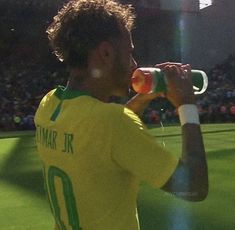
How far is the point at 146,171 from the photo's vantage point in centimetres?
180

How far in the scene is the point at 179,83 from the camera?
196 cm

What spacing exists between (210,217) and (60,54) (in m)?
3.23

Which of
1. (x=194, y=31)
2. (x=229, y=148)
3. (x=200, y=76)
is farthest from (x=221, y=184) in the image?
(x=194, y=31)

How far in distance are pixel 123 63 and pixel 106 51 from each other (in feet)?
0.24

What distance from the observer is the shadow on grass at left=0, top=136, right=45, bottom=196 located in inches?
271

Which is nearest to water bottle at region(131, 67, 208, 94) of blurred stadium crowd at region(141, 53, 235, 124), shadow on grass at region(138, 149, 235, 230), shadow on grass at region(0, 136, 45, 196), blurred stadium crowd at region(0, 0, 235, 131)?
shadow on grass at region(138, 149, 235, 230)

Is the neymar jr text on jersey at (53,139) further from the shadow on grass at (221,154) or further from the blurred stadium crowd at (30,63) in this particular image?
the blurred stadium crowd at (30,63)

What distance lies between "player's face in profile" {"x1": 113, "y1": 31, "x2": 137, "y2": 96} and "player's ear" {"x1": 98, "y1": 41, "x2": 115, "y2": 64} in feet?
0.07

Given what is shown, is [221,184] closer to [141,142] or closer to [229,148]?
[229,148]

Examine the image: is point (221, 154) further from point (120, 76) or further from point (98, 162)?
point (98, 162)

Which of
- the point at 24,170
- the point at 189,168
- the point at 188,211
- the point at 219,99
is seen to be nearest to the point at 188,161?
the point at 189,168

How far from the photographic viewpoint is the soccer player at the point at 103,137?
1805 mm

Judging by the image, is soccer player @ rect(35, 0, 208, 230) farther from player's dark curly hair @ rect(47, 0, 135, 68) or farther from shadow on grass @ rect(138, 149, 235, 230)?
shadow on grass @ rect(138, 149, 235, 230)

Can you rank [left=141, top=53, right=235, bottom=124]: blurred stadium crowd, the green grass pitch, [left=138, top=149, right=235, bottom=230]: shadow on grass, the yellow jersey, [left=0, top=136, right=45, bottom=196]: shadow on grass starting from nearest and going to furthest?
the yellow jersey
[left=138, top=149, right=235, bottom=230]: shadow on grass
the green grass pitch
[left=0, top=136, right=45, bottom=196]: shadow on grass
[left=141, top=53, right=235, bottom=124]: blurred stadium crowd
